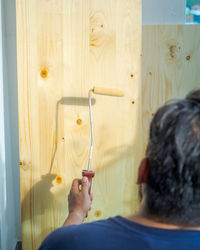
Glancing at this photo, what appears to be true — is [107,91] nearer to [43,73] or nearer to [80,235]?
[43,73]

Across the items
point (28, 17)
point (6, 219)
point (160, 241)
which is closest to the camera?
point (160, 241)

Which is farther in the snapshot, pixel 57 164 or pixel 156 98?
pixel 156 98

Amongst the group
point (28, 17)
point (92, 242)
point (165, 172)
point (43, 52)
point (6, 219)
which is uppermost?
point (28, 17)

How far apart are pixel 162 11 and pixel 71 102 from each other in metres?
0.65

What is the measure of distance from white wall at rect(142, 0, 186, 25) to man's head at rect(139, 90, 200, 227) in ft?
2.82

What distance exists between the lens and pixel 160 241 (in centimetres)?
46

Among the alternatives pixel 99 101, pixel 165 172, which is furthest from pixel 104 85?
pixel 165 172

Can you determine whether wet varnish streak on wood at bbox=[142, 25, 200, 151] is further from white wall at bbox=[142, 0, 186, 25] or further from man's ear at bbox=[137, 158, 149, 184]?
man's ear at bbox=[137, 158, 149, 184]

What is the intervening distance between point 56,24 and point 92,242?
2.38 ft

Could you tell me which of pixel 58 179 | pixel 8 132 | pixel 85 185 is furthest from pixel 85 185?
pixel 8 132

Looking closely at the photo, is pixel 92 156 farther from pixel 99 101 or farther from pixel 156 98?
pixel 156 98

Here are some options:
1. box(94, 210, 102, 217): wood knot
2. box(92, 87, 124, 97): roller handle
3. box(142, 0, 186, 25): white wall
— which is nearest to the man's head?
box(92, 87, 124, 97): roller handle

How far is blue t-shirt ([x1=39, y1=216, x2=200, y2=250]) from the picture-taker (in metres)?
0.46

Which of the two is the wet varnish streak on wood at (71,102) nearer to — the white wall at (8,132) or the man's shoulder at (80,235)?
the white wall at (8,132)
